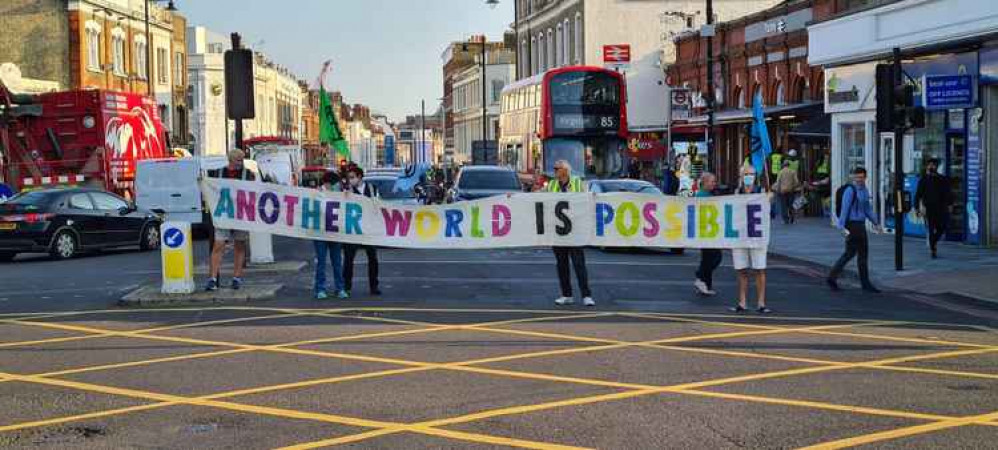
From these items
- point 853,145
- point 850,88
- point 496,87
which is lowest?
point 853,145

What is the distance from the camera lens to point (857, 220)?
19.0 meters

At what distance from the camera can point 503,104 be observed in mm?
48812

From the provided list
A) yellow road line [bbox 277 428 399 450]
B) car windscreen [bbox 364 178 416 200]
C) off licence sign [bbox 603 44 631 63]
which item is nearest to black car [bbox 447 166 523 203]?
car windscreen [bbox 364 178 416 200]

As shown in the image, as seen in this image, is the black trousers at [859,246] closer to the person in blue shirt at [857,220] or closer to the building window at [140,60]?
the person in blue shirt at [857,220]

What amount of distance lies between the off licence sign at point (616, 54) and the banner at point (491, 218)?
44382mm

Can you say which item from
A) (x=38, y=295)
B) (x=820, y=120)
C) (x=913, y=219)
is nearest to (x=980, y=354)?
(x=38, y=295)

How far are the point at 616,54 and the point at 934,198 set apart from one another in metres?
39.6

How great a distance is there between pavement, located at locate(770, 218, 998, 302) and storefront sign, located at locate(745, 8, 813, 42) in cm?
1179

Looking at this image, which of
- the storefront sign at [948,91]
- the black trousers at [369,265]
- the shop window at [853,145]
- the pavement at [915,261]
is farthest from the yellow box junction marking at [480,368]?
the shop window at [853,145]

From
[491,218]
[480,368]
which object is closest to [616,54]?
[491,218]

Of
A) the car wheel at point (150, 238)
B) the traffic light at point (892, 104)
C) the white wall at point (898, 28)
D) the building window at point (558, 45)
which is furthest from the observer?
the building window at point (558, 45)

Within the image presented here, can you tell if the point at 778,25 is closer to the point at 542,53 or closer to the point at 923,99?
the point at 923,99

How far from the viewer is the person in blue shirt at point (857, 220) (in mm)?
18797

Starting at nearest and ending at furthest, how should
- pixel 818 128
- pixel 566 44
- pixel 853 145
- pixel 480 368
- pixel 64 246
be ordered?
1. pixel 480 368
2. pixel 64 246
3. pixel 853 145
4. pixel 818 128
5. pixel 566 44
